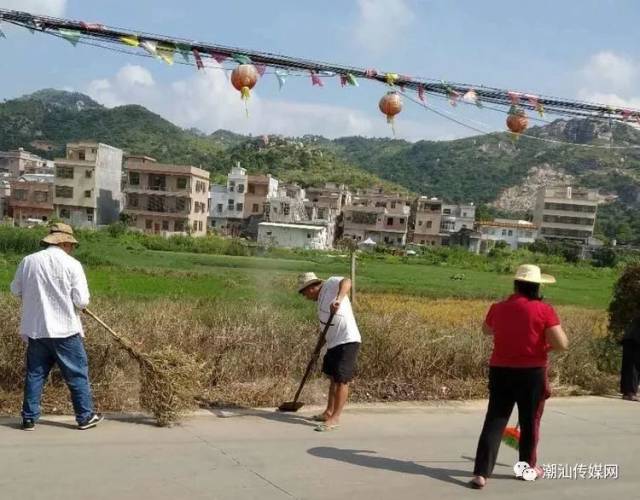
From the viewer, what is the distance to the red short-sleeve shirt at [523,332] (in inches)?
169

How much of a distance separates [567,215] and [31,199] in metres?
66.0

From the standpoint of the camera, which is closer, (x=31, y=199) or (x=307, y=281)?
(x=307, y=281)

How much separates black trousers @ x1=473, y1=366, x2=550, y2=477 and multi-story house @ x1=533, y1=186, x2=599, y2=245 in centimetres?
8632

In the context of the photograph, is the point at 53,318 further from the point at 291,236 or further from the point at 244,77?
the point at 291,236

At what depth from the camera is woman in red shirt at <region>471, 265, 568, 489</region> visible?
429 cm

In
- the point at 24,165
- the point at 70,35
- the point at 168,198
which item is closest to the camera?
the point at 70,35

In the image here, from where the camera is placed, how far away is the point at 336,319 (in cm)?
559

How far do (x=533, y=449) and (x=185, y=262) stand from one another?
2595 cm

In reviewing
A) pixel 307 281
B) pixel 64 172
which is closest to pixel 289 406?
pixel 307 281

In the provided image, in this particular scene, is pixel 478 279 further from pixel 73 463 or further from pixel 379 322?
pixel 73 463

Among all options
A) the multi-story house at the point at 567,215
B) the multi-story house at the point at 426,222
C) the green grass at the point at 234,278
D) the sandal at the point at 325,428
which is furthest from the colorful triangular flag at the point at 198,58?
the multi-story house at the point at 567,215

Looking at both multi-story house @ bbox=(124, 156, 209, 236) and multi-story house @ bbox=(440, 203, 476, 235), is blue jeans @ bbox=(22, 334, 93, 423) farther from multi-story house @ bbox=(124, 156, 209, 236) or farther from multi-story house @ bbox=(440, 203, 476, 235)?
multi-story house @ bbox=(440, 203, 476, 235)

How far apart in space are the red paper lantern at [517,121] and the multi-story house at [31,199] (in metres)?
52.5

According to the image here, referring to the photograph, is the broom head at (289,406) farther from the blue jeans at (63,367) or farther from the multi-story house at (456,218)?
the multi-story house at (456,218)
